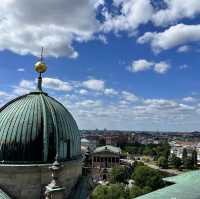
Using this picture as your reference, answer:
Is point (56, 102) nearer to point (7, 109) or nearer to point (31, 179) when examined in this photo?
point (7, 109)

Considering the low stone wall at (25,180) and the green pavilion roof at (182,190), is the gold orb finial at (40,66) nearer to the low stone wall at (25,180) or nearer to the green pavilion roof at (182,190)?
the low stone wall at (25,180)

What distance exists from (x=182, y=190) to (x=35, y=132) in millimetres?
9812

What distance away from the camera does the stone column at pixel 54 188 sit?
634 inches

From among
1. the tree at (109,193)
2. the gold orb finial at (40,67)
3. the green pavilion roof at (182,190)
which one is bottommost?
the tree at (109,193)

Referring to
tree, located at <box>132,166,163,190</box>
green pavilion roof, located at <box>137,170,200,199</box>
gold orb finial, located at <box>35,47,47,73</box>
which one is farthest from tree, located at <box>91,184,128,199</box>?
gold orb finial, located at <box>35,47,47,73</box>

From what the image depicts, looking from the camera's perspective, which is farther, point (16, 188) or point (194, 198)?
point (194, 198)

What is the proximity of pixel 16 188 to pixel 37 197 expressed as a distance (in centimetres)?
113

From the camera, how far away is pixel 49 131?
58.6ft

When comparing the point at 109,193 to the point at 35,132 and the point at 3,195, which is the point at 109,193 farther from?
the point at 35,132

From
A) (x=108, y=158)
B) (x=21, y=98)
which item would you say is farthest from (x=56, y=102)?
(x=108, y=158)

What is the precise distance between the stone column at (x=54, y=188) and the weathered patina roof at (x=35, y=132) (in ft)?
3.41

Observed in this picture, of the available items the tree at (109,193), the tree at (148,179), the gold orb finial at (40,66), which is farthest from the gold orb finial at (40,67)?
the tree at (148,179)

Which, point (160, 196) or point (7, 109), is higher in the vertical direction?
point (7, 109)

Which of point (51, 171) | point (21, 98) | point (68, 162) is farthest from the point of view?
point (21, 98)
